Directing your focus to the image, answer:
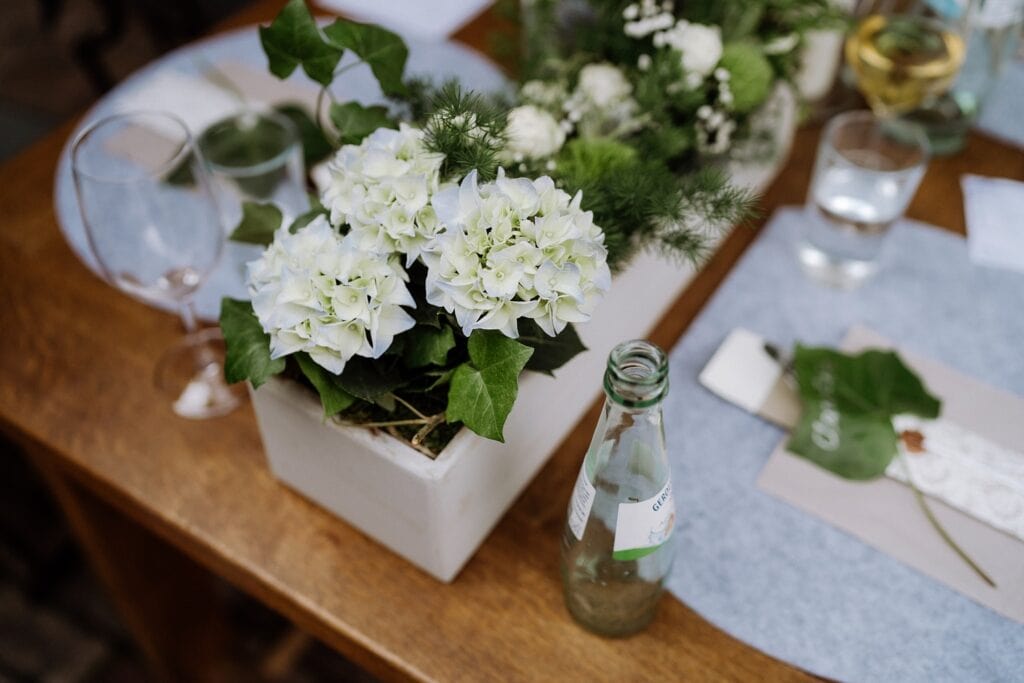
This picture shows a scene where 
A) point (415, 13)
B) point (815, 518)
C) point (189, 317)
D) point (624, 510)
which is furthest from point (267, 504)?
point (415, 13)

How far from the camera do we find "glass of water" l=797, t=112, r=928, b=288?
87 cm

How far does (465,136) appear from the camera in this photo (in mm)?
561

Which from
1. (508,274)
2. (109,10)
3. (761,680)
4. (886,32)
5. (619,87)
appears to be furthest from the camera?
(109,10)

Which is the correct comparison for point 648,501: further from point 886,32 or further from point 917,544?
point 886,32

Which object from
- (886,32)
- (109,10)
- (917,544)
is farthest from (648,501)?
(109,10)

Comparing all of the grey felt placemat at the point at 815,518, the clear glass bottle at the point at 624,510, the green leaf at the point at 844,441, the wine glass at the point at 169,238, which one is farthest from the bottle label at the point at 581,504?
the wine glass at the point at 169,238

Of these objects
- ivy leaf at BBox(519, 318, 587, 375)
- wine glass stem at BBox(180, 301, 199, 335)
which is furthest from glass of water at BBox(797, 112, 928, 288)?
wine glass stem at BBox(180, 301, 199, 335)

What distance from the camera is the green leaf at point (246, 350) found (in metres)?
0.56

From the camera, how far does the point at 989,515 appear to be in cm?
69

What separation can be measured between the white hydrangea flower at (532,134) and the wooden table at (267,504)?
0.79ft

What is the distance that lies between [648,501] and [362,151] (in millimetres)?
292

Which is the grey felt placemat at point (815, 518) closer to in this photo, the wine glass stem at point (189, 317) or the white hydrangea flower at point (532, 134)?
the white hydrangea flower at point (532, 134)

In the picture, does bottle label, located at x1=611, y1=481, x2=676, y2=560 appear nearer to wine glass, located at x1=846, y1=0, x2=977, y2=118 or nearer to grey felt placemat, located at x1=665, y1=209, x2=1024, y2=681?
grey felt placemat, located at x1=665, y1=209, x2=1024, y2=681

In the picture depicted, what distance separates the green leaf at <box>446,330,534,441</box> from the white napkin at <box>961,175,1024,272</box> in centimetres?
62
